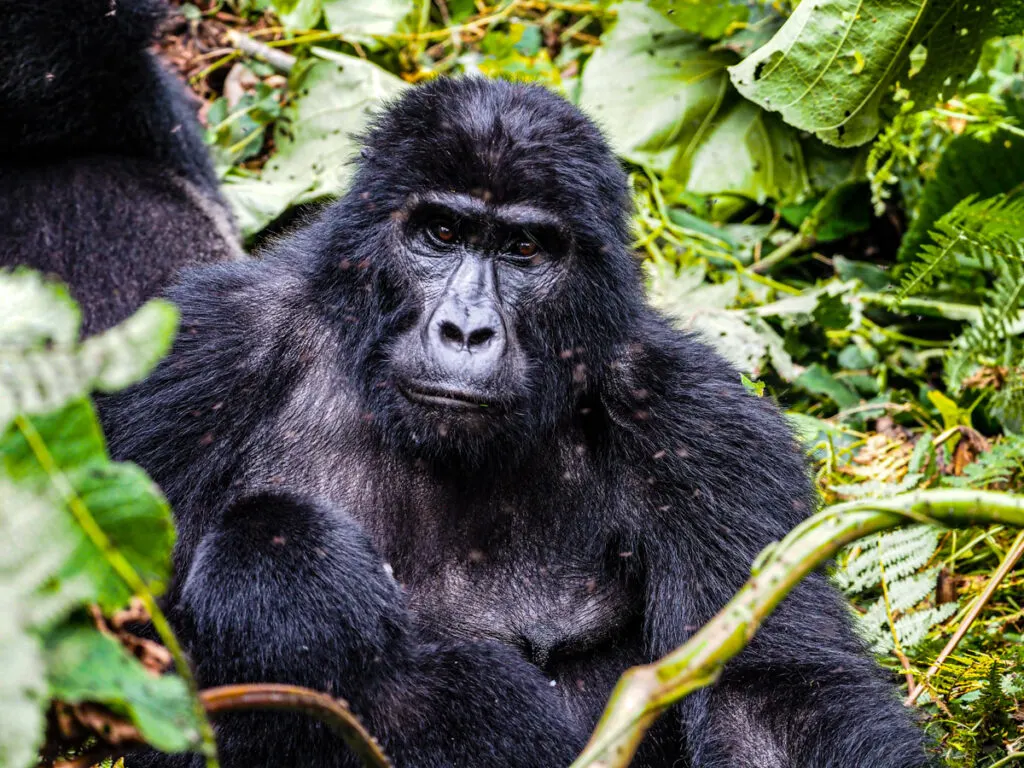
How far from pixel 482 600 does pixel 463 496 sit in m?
0.27

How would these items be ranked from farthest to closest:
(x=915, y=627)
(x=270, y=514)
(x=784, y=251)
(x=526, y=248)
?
(x=784, y=251) → (x=915, y=627) → (x=526, y=248) → (x=270, y=514)

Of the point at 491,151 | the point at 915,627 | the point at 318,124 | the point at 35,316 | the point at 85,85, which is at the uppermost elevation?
the point at 35,316

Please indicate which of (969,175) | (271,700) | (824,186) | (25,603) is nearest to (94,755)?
(271,700)

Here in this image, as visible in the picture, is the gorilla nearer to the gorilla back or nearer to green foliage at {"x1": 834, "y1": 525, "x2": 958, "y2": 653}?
the gorilla back

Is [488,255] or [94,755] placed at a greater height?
[94,755]

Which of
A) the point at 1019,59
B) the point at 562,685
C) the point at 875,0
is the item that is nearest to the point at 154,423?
the point at 562,685

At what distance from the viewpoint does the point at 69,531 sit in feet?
4.06

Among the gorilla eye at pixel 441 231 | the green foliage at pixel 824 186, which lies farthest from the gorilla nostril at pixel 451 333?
the green foliage at pixel 824 186

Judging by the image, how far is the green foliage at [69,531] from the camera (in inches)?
45.9

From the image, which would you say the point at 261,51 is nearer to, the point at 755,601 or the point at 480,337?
the point at 480,337

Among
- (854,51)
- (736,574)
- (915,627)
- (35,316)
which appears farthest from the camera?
(915,627)

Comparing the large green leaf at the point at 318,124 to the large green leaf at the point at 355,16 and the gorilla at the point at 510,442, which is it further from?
the gorilla at the point at 510,442

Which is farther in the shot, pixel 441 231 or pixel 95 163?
pixel 95 163

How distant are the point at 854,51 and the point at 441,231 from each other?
1322mm
